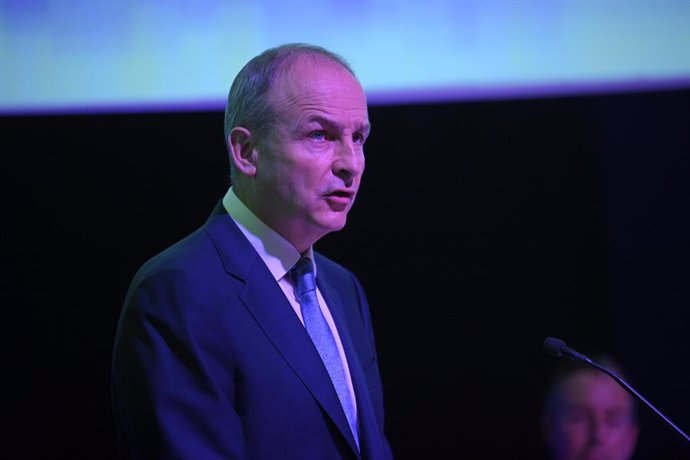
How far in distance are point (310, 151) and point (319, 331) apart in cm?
34

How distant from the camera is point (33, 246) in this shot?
6.16 feet

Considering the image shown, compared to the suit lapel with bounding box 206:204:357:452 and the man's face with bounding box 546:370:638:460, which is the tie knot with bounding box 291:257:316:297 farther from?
the man's face with bounding box 546:370:638:460

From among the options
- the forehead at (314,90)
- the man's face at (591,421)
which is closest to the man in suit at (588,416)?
the man's face at (591,421)

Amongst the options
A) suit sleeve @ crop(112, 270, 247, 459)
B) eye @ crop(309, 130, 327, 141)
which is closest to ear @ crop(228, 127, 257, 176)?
eye @ crop(309, 130, 327, 141)

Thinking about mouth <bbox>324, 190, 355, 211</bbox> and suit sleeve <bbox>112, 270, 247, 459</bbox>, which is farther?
mouth <bbox>324, 190, 355, 211</bbox>

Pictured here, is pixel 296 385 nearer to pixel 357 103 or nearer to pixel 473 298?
pixel 357 103

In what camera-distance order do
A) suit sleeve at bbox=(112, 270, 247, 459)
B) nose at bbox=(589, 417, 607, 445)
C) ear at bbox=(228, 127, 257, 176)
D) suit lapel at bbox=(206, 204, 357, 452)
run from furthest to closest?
nose at bbox=(589, 417, 607, 445) → ear at bbox=(228, 127, 257, 176) → suit lapel at bbox=(206, 204, 357, 452) → suit sleeve at bbox=(112, 270, 247, 459)

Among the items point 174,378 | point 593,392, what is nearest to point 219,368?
point 174,378

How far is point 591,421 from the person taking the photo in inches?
75.1

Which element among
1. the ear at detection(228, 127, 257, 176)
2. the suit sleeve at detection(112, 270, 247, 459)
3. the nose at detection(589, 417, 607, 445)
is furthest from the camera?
the nose at detection(589, 417, 607, 445)

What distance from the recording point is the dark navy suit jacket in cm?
113

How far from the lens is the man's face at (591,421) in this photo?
1893 millimetres

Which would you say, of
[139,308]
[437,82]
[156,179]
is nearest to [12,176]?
[156,179]

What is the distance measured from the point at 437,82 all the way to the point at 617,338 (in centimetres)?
88
